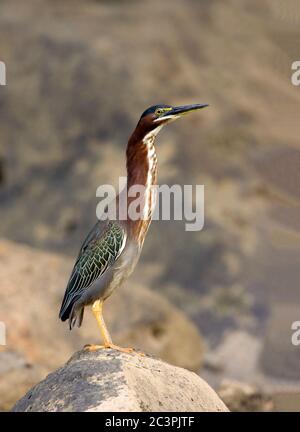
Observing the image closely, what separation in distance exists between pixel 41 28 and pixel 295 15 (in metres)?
6.16

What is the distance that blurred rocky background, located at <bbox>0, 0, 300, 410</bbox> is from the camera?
12.9 meters

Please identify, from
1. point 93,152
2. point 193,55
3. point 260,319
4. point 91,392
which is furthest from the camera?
point 193,55

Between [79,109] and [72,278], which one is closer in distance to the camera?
[72,278]

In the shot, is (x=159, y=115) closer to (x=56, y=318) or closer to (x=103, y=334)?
(x=103, y=334)

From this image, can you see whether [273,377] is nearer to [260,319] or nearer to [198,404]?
[260,319]

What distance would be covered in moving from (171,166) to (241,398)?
8.38 metres

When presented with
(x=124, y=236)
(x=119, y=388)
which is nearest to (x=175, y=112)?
(x=124, y=236)

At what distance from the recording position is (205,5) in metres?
24.5

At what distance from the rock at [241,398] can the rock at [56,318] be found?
1589 millimetres

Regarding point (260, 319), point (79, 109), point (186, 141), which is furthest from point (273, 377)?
point (79, 109)

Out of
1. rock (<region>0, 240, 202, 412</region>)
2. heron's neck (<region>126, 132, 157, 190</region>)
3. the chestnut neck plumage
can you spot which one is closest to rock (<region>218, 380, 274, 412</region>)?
rock (<region>0, 240, 202, 412</region>)

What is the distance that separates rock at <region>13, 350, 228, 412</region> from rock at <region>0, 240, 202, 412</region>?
4192mm

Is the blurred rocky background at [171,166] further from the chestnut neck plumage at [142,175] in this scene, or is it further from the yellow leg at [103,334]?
the chestnut neck plumage at [142,175]

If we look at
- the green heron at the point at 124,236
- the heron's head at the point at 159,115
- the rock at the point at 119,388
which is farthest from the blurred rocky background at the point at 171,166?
the rock at the point at 119,388
